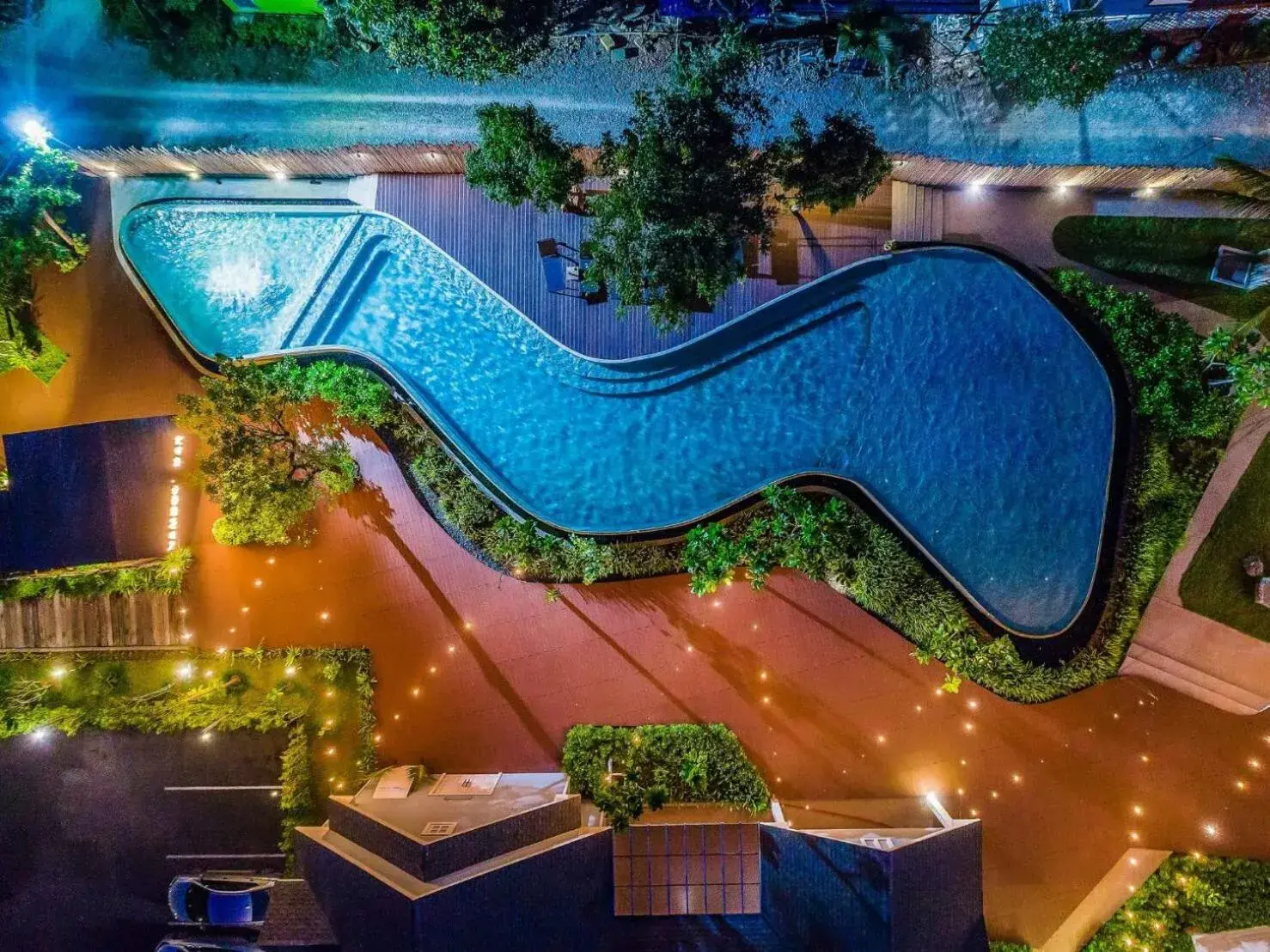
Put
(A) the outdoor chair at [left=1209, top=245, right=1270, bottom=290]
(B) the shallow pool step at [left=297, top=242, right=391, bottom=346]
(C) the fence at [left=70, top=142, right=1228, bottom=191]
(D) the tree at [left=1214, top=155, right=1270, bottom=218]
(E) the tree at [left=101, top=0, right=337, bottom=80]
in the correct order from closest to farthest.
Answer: (D) the tree at [left=1214, top=155, right=1270, bottom=218], (C) the fence at [left=70, top=142, right=1228, bottom=191], (A) the outdoor chair at [left=1209, top=245, right=1270, bottom=290], (E) the tree at [left=101, top=0, right=337, bottom=80], (B) the shallow pool step at [left=297, top=242, right=391, bottom=346]

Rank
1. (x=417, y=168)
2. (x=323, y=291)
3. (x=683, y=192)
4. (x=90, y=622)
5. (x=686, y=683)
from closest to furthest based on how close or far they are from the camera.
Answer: (x=683, y=192) < (x=417, y=168) < (x=686, y=683) < (x=90, y=622) < (x=323, y=291)

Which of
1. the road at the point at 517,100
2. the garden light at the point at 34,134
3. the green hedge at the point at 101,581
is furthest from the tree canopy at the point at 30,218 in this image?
the green hedge at the point at 101,581

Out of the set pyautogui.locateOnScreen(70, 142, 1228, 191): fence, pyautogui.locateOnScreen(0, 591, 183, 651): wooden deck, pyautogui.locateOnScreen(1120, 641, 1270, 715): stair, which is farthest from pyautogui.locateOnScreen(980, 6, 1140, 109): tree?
pyautogui.locateOnScreen(0, 591, 183, 651): wooden deck

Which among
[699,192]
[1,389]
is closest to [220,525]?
[1,389]

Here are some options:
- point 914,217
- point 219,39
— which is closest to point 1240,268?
point 914,217

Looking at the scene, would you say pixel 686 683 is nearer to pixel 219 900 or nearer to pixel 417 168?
pixel 219 900

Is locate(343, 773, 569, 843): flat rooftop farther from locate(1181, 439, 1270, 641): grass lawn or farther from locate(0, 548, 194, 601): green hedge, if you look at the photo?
locate(1181, 439, 1270, 641): grass lawn
